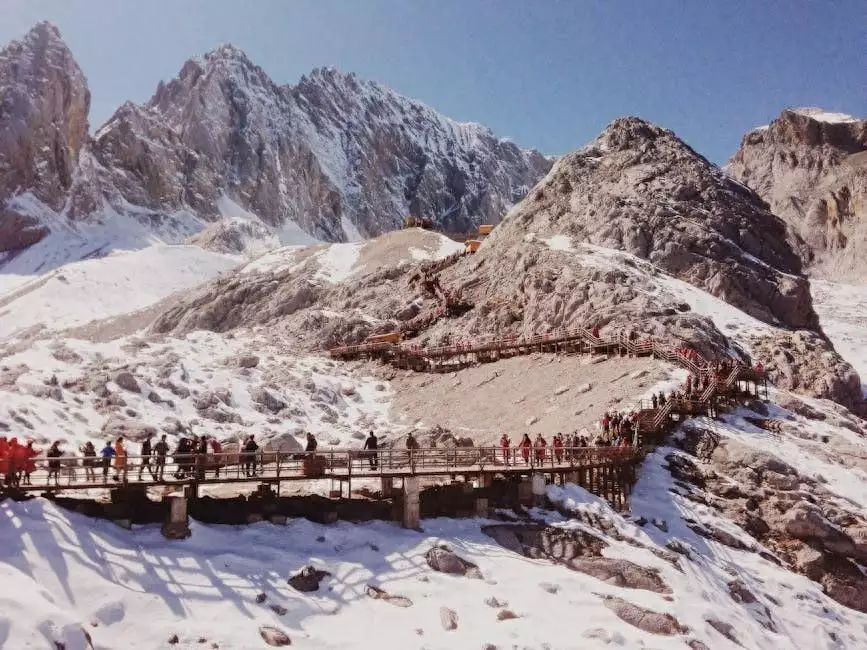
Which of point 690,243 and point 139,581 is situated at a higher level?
point 690,243

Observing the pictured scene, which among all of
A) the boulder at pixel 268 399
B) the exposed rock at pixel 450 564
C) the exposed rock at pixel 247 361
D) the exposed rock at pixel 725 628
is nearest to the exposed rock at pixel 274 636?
the exposed rock at pixel 450 564

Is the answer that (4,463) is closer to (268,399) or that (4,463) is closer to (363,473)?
(363,473)

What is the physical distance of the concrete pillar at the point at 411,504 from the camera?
20.0 meters

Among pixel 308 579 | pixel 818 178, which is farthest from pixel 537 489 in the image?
pixel 818 178

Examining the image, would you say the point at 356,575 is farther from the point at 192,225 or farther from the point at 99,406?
the point at 192,225

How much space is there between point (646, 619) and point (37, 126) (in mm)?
162486

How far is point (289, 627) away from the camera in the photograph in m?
14.7

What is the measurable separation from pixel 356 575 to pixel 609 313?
1294 inches

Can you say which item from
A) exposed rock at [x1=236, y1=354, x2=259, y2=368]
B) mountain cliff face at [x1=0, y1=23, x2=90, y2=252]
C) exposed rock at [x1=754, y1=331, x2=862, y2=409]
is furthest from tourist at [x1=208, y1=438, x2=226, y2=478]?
mountain cliff face at [x1=0, y1=23, x2=90, y2=252]

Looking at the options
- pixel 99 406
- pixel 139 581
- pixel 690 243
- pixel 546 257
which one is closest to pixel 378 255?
pixel 546 257

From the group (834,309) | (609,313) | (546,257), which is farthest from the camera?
(834,309)

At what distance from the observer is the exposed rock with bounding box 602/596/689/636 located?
655 inches

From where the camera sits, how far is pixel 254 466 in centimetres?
1936

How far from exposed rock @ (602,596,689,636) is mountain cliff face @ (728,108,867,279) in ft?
429
